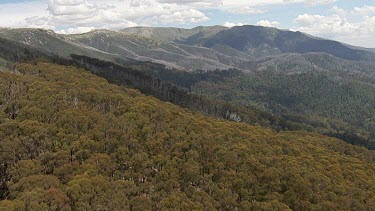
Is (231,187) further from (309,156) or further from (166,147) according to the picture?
(309,156)

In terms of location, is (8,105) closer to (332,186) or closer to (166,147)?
(166,147)

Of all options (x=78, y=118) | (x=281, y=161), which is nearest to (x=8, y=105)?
(x=78, y=118)


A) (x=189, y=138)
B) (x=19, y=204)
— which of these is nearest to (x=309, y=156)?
(x=189, y=138)

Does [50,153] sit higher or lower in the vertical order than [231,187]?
higher

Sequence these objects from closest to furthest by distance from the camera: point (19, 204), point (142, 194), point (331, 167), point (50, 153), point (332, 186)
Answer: point (19, 204) → point (142, 194) → point (50, 153) → point (332, 186) → point (331, 167)

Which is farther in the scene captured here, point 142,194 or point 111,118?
point 111,118

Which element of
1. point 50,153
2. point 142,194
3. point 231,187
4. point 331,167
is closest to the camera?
point 142,194
